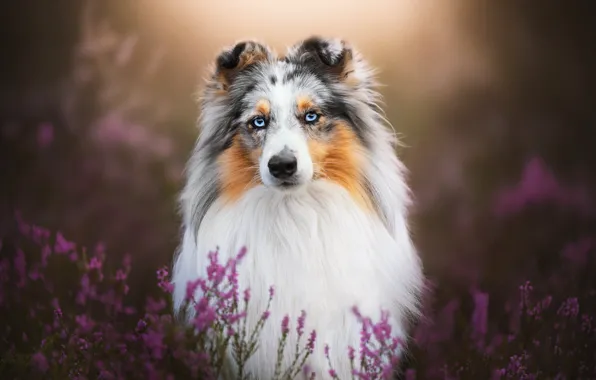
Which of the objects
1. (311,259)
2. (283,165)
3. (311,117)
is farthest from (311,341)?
(311,117)

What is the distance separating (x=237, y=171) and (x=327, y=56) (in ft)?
1.56

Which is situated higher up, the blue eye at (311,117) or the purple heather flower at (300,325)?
the blue eye at (311,117)

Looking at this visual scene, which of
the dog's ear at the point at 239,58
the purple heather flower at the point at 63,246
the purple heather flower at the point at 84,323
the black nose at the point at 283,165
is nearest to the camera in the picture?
the black nose at the point at 283,165

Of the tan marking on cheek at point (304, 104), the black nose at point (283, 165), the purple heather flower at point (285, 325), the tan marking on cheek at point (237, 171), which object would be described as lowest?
the purple heather flower at point (285, 325)

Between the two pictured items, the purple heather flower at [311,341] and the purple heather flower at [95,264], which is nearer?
the purple heather flower at [311,341]

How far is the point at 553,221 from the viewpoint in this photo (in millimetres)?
2682

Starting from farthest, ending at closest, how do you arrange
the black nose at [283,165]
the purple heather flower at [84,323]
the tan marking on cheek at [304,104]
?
1. the purple heather flower at [84,323]
2. the tan marking on cheek at [304,104]
3. the black nose at [283,165]

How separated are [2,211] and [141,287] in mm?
610

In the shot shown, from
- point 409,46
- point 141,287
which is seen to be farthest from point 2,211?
point 409,46

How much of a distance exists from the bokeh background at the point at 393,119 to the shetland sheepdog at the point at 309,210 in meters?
0.22

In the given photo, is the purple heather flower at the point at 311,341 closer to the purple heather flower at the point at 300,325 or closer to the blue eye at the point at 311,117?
the purple heather flower at the point at 300,325

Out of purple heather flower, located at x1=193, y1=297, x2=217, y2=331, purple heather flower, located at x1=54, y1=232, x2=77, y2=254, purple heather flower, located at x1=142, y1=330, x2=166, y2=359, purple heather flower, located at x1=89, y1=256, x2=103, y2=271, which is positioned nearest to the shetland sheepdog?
purple heather flower, located at x1=193, y1=297, x2=217, y2=331

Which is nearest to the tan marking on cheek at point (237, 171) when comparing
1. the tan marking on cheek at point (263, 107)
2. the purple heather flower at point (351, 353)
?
the tan marking on cheek at point (263, 107)

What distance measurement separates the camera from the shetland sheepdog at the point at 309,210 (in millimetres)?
2258
